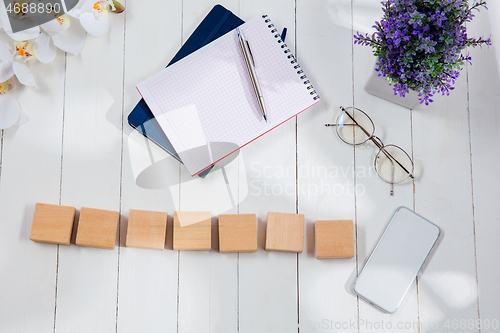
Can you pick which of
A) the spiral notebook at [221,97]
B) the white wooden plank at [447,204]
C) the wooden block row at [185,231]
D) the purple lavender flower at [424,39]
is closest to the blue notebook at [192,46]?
the spiral notebook at [221,97]

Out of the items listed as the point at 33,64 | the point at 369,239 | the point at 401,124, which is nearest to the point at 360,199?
the point at 369,239

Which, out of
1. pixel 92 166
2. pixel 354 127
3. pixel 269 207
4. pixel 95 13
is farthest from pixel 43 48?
pixel 354 127

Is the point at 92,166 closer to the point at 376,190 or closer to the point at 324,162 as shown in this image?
the point at 324,162

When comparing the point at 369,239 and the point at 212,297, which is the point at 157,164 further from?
the point at 369,239

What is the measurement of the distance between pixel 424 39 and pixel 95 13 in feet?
2.41

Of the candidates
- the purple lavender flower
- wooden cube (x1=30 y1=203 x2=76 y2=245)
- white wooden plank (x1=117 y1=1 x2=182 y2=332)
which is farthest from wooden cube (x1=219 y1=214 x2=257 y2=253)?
the purple lavender flower

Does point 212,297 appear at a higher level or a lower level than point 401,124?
lower

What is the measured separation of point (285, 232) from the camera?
Result: 2.92 feet

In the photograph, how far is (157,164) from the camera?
3.02 ft

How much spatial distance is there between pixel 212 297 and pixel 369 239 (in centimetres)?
39

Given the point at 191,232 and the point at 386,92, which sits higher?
the point at 386,92

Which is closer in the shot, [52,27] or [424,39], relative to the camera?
[424,39]

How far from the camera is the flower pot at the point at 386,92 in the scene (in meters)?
0.89

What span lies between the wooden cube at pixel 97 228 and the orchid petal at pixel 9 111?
0.27 meters
